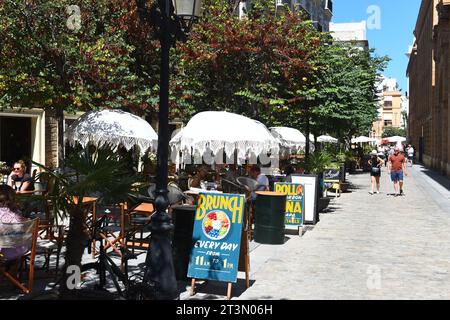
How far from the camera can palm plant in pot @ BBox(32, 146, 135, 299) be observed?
18.8 feet

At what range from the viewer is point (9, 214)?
6543mm

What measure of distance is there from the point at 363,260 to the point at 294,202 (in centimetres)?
304

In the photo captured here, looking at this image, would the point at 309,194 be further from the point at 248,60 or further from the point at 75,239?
the point at 75,239

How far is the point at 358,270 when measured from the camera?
8445 millimetres

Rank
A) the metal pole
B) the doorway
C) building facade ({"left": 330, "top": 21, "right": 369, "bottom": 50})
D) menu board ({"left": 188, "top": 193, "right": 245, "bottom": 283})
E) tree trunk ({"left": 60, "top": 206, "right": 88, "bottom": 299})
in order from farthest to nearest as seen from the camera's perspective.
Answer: building facade ({"left": 330, "top": 21, "right": 369, "bottom": 50}), the doorway, menu board ({"left": 188, "top": 193, "right": 245, "bottom": 283}), the metal pole, tree trunk ({"left": 60, "top": 206, "right": 88, "bottom": 299})

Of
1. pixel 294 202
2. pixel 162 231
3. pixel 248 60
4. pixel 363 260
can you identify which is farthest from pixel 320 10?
pixel 162 231

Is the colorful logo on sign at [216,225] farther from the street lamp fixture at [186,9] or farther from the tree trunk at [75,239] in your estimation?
the street lamp fixture at [186,9]

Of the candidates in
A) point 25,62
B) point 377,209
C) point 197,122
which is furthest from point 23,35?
point 377,209

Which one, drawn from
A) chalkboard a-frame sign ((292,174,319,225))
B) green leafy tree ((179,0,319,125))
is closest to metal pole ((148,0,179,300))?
chalkboard a-frame sign ((292,174,319,225))

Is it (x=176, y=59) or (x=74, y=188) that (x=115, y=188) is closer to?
(x=74, y=188)

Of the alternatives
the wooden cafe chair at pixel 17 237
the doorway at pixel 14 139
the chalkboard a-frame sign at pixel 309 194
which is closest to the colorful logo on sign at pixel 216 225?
the wooden cafe chair at pixel 17 237

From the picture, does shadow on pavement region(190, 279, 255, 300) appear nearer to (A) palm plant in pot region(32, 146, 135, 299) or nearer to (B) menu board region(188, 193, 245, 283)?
(B) menu board region(188, 193, 245, 283)

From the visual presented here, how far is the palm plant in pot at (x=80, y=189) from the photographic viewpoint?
18.8ft

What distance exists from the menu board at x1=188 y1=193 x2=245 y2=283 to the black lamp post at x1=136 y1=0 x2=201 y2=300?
2.39ft
